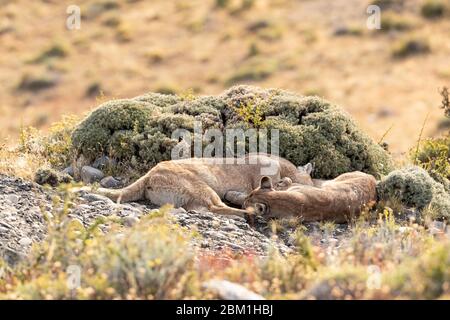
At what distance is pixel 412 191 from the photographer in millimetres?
13477

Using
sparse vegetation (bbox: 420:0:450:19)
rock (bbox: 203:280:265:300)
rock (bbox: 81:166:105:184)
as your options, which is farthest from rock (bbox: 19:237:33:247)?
sparse vegetation (bbox: 420:0:450:19)

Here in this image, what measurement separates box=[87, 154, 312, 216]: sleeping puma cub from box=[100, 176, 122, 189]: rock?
771 mm

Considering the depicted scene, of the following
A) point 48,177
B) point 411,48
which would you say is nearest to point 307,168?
point 48,177

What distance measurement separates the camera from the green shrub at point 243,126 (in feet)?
46.4

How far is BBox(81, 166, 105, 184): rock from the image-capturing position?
45.5 ft

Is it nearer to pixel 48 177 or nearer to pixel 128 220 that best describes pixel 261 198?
pixel 128 220

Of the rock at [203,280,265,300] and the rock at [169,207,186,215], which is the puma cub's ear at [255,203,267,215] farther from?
the rock at [203,280,265,300]

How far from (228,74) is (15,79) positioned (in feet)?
28.8

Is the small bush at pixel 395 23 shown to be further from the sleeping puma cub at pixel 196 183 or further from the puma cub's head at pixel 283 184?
the puma cub's head at pixel 283 184

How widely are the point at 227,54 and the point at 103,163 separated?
28.9 meters

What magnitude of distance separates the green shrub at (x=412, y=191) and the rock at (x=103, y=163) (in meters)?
3.81

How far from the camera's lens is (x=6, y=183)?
1282 centimetres
